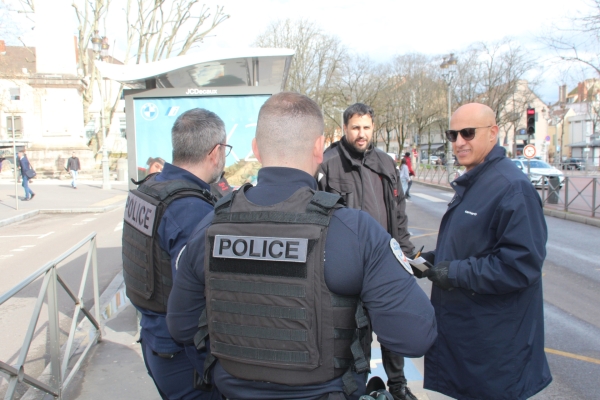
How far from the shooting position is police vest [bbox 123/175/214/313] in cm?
225

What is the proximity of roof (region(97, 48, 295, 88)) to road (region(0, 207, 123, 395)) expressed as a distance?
1975 mm

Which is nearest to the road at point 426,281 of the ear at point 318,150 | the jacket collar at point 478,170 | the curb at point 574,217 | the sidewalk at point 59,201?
the curb at point 574,217

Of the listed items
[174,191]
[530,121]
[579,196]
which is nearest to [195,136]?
[174,191]

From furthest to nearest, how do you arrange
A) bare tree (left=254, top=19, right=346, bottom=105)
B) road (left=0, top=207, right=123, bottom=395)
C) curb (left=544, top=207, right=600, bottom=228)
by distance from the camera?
bare tree (left=254, top=19, right=346, bottom=105)
curb (left=544, top=207, right=600, bottom=228)
road (left=0, top=207, right=123, bottom=395)

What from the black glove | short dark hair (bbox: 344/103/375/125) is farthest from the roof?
the black glove

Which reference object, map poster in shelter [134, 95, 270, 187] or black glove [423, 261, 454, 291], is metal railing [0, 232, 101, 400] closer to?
map poster in shelter [134, 95, 270, 187]

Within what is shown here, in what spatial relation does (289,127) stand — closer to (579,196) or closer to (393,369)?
(393,369)

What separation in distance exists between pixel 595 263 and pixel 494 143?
692 cm

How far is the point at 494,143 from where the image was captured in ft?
8.22

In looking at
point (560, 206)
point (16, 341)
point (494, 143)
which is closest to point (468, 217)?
point (494, 143)

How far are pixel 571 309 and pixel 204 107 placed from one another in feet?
16.0

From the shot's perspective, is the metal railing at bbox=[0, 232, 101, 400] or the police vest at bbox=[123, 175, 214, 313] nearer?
the police vest at bbox=[123, 175, 214, 313]

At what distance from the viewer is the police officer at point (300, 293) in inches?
57.4

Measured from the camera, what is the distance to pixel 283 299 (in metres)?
1.49
